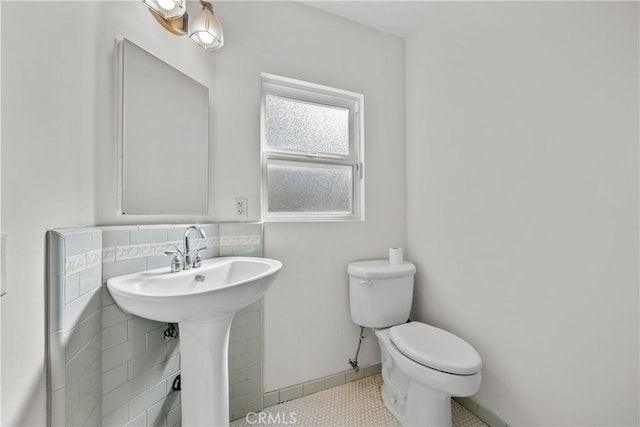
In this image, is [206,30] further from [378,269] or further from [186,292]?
[378,269]

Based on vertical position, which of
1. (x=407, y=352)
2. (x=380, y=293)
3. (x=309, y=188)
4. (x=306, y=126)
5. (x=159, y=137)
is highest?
(x=306, y=126)

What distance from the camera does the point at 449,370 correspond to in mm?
1145

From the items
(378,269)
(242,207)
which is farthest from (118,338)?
(378,269)

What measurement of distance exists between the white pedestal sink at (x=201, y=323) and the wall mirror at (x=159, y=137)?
1.00 ft

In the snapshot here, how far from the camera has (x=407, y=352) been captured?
1.27 meters

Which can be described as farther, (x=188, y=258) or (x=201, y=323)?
(x=188, y=258)

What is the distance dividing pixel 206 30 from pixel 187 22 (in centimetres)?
10

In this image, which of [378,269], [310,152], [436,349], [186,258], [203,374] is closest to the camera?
[203,374]

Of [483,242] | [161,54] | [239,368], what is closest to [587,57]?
[483,242]

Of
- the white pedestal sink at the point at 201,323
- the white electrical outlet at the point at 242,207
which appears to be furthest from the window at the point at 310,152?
the white pedestal sink at the point at 201,323

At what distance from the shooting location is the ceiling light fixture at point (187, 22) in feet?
3.63

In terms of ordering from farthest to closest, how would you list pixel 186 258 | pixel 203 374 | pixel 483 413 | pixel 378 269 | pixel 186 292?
pixel 378 269
pixel 483 413
pixel 186 258
pixel 203 374
pixel 186 292

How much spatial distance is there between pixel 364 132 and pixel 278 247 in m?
0.94

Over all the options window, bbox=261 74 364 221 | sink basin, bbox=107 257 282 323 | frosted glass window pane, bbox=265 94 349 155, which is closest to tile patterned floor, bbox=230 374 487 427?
sink basin, bbox=107 257 282 323
